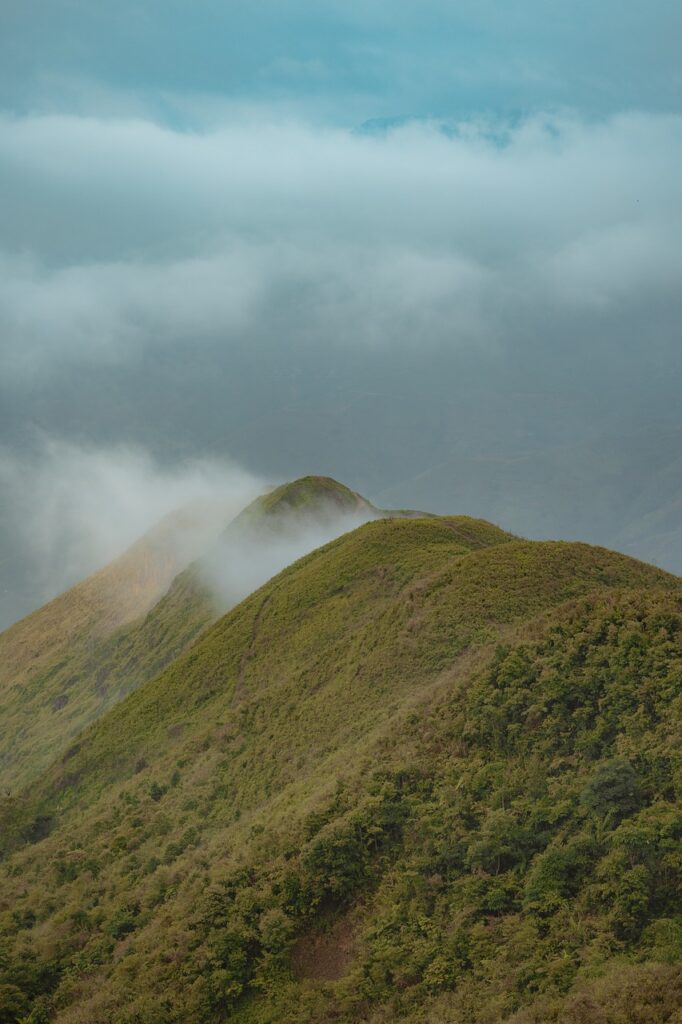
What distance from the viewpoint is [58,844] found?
59.8 metres

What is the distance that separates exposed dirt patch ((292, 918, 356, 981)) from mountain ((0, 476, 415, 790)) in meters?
71.6

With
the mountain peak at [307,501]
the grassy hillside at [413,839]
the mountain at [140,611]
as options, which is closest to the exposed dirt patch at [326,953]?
the grassy hillside at [413,839]

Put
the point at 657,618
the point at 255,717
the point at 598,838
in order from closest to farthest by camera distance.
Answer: the point at 598,838, the point at 657,618, the point at 255,717

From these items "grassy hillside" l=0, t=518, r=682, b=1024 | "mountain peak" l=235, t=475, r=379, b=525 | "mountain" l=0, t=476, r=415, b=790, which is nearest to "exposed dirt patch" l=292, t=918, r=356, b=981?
"grassy hillside" l=0, t=518, r=682, b=1024

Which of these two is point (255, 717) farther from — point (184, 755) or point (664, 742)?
point (664, 742)

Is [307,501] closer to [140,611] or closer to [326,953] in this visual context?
[140,611]

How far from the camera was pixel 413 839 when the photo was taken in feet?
128

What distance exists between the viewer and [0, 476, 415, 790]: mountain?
119 m

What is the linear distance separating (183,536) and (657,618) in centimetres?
13709

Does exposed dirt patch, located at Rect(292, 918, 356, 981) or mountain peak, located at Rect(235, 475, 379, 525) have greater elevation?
mountain peak, located at Rect(235, 475, 379, 525)

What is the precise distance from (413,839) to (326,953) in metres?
5.33

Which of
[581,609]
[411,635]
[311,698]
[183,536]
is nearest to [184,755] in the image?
[311,698]

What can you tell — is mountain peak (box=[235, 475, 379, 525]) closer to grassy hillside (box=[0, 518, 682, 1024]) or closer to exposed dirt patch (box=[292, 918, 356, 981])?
grassy hillside (box=[0, 518, 682, 1024])

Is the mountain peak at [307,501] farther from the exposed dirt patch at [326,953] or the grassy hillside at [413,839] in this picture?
the exposed dirt patch at [326,953]
